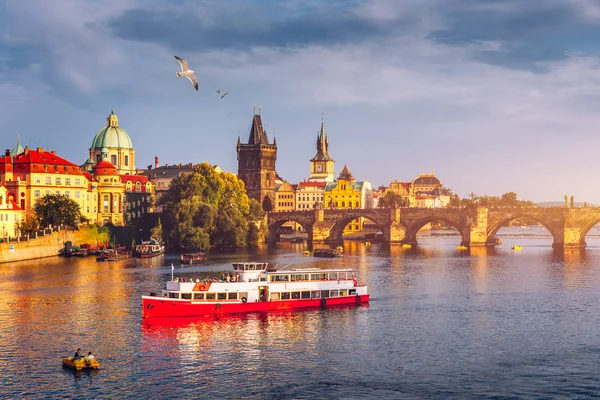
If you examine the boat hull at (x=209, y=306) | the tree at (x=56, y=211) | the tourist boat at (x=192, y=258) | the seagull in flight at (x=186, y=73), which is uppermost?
the seagull in flight at (x=186, y=73)

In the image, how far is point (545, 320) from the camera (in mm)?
71125

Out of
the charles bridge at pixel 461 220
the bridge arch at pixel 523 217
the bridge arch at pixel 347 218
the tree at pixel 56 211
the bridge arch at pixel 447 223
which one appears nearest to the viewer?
the tree at pixel 56 211

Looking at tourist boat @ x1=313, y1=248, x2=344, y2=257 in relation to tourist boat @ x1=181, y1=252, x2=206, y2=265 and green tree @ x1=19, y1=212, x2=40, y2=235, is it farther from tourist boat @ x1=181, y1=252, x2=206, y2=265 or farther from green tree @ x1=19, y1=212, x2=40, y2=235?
green tree @ x1=19, y1=212, x2=40, y2=235

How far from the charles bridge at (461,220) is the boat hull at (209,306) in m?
93.0

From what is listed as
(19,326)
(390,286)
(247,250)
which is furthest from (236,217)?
(19,326)

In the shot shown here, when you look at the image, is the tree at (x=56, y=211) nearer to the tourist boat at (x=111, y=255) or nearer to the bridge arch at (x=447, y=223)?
the tourist boat at (x=111, y=255)

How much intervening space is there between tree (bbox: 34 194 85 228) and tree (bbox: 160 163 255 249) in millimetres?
21543

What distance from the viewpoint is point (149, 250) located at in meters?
136

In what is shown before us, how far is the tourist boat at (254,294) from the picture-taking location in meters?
71.4

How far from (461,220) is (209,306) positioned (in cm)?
10694

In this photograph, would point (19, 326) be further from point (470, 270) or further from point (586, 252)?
point (586, 252)

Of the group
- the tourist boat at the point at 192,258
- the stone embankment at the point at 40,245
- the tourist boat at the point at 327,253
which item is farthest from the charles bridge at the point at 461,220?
the tourist boat at the point at 192,258

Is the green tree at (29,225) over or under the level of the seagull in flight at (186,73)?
under

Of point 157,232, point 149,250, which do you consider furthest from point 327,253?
point 157,232
